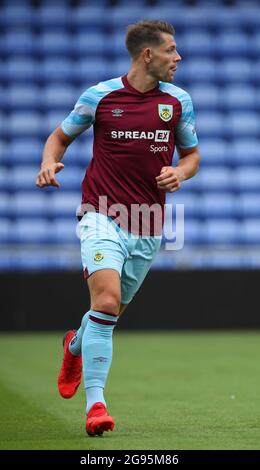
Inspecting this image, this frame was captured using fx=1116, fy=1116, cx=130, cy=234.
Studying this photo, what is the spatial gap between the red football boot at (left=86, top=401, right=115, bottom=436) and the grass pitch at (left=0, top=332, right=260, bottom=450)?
5 cm

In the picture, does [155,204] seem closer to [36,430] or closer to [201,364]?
[36,430]

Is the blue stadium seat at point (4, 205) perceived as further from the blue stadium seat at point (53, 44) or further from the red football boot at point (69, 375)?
the red football boot at point (69, 375)

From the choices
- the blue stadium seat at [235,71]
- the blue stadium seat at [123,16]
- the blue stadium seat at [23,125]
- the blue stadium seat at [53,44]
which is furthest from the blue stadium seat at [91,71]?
the blue stadium seat at [235,71]

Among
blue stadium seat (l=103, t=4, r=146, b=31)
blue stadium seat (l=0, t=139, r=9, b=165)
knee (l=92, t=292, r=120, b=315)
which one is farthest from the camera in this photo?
blue stadium seat (l=103, t=4, r=146, b=31)

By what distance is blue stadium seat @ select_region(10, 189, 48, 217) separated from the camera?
15.0m

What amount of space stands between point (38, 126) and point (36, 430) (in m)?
10.7

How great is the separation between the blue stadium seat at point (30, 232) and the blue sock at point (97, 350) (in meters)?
8.91

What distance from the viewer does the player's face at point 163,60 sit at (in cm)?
610

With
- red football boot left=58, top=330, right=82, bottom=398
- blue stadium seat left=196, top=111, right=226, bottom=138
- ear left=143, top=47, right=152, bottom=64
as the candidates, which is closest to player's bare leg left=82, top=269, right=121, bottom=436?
red football boot left=58, top=330, right=82, bottom=398

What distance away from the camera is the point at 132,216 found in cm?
600

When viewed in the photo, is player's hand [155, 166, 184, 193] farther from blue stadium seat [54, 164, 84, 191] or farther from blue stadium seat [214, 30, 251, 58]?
blue stadium seat [214, 30, 251, 58]

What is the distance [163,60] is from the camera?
20.0ft
